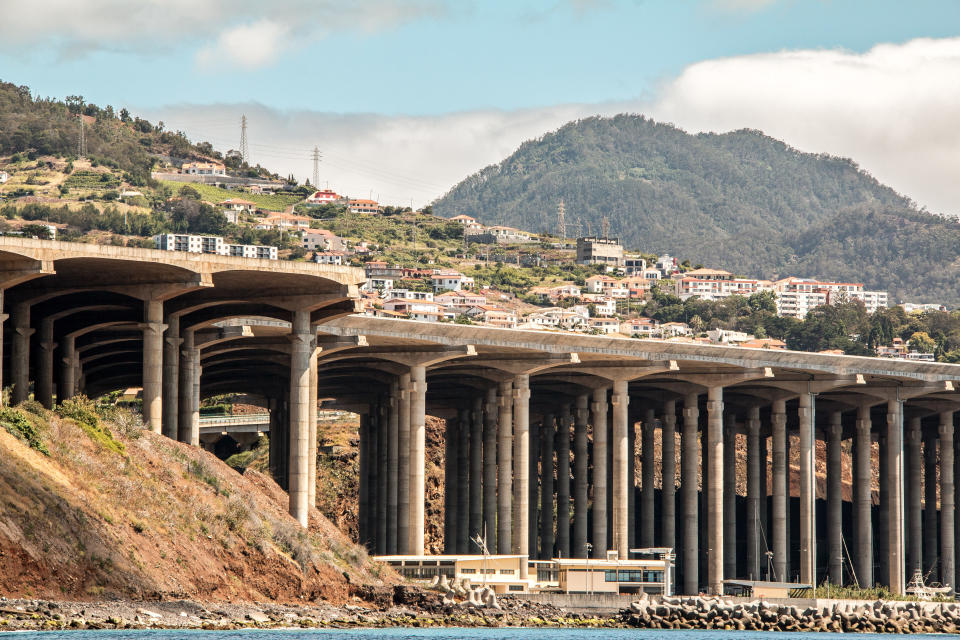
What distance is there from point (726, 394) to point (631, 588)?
3119cm

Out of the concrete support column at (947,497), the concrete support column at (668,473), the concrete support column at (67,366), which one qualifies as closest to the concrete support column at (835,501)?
the concrete support column at (947,497)

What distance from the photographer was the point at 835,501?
115688 millimetres

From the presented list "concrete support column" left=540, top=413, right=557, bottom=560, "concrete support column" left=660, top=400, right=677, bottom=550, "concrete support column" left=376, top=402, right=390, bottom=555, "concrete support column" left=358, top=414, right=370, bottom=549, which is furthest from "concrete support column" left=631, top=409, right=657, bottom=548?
"concrete support column" left=376, top=402, right=390, bottom=555

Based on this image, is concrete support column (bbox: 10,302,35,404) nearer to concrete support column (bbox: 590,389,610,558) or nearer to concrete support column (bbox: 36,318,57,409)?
concrete support column (bbox: 36,318,57,409)

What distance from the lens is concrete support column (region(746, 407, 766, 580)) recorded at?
112812mm

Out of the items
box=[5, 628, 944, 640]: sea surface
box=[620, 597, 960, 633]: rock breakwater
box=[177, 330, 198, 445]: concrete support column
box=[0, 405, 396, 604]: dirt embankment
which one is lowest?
box=[620, 597, 960, 633]: rock breakwater

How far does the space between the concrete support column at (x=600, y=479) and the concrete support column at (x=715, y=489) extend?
7.65m

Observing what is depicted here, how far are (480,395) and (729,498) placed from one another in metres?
22.6

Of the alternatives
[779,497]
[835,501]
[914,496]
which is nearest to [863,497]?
[835,501]

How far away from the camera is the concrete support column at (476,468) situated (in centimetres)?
10662

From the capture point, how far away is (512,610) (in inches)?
2854

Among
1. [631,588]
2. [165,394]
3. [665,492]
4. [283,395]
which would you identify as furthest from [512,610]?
[665,492]

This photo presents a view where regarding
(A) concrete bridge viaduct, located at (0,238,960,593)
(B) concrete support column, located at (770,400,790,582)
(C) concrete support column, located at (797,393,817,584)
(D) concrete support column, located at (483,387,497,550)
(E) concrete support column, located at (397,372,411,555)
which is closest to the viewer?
(A) concrete bridge viaduct, located at (0,238,960,593)

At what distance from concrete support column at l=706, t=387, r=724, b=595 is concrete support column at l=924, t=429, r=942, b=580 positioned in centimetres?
2601
